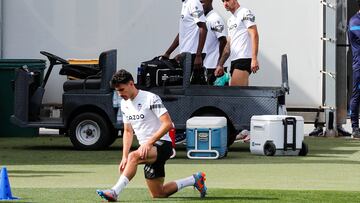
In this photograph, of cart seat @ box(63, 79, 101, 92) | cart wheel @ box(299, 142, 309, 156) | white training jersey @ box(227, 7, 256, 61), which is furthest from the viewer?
cart seat @ box(63, 79, 101, 92)

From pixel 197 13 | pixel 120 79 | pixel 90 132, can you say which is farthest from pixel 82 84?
pixel 120 79

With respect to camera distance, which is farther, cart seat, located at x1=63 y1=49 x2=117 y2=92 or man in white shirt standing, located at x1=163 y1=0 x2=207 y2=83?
man in white shirt standing, located at x1=163 y1=0 x2=207 y2=83

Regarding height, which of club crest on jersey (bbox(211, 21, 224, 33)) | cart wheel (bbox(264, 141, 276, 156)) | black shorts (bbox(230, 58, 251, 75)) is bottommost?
cart wheel (bbox(264, 141, 276, 156))

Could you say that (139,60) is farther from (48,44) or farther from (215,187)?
(215,187)

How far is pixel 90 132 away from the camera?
2009 cm

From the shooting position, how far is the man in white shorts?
44.3 ft

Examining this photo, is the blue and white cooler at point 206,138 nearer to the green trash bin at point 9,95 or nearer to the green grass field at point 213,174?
the green grass field at point 213,174

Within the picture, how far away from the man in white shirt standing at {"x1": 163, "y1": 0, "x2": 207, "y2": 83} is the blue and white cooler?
1.67 metres

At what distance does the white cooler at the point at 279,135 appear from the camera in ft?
62.2

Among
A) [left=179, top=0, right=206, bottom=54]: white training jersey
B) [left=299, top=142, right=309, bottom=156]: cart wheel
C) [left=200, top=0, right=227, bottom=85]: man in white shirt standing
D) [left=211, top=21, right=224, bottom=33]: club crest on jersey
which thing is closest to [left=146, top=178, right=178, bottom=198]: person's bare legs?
[left=299, top=142, right=309, bottom=156]: cart wheel

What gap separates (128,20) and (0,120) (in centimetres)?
282

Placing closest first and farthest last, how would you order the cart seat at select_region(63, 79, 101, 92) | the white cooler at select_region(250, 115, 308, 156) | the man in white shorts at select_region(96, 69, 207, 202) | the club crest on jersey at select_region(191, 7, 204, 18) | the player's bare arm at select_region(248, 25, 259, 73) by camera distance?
the man in white shorts at select_region(96, 69, 207, 202) < the white cooler at select_region(250, 115, 308, 156) < the player's bare arm at select_region(248, 25, 259, 73) < the cart seat at select_region(63, 79, 101, 92) < the club crest on jersey at select_region(191, 7, 204, 18)

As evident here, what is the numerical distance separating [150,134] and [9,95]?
948cm

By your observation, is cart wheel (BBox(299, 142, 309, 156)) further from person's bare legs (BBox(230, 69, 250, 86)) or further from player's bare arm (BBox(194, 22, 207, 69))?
player's bare arm (BBox(194, 22, 207, 69))
